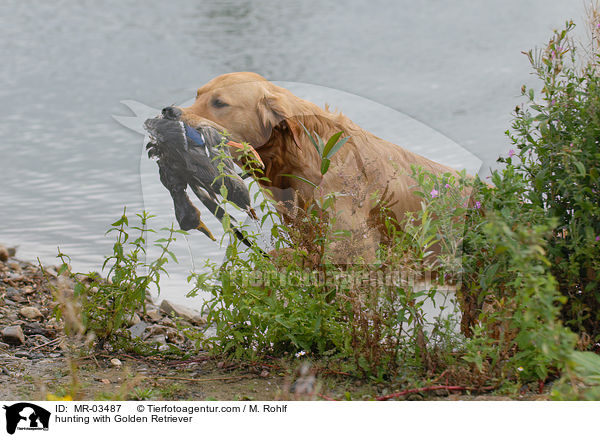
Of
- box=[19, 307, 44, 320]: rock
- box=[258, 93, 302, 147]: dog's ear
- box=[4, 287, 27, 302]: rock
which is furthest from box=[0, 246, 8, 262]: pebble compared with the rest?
box=[258, 93, 302, 147]: dog's ear

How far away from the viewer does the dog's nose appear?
8.84 ft

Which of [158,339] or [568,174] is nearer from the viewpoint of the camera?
[568,174]

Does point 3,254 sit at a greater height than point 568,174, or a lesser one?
lesser

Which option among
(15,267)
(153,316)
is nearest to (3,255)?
(15,267)

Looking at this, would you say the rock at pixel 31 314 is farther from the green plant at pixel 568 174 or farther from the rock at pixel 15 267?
the green plant at pixel 568 174

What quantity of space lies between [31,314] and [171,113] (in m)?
1.58

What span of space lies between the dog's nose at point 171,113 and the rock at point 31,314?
5.05ft

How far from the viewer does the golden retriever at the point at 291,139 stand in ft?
9.24

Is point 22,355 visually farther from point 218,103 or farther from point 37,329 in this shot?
point 218,103

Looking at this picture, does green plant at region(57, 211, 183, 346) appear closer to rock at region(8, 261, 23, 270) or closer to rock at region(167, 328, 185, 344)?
rock at region(167, 328, 185, 344)

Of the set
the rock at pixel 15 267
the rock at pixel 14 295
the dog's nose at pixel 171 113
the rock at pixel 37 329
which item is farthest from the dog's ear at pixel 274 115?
the rock at pixel 15 267
